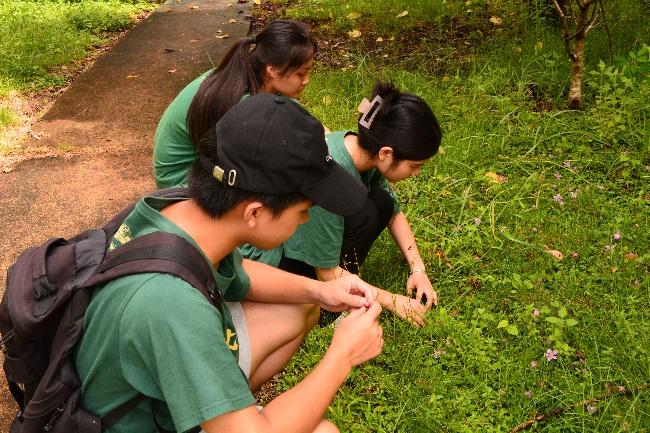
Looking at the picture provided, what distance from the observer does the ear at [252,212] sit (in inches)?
62.7

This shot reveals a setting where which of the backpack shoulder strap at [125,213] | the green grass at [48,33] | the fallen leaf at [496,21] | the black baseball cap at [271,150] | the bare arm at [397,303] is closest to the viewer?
the black baseball cap at [271,150]

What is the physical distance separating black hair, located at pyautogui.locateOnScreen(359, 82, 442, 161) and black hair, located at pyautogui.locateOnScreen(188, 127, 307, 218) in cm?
95

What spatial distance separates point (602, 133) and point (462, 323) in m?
1.89

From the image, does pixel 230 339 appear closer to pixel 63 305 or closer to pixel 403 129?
pixel 63 305

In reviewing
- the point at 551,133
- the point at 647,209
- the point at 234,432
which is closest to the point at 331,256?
the point at 234,432

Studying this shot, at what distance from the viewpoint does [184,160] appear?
3.00 meters

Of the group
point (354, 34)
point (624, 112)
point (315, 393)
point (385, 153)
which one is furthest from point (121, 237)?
point (354, 34)

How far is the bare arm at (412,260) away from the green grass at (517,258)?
0.28 ft

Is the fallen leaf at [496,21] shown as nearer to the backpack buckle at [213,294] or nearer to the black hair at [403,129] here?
the black hair at [403,129]

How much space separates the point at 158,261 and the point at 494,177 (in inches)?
102

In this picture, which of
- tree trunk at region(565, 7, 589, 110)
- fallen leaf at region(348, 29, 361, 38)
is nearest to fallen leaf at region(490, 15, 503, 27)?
fallen leaf at region(348, 29, 361, 38)

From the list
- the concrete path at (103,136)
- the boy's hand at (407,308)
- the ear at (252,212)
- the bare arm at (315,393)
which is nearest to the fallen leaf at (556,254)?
the boy's hand at (407,308)

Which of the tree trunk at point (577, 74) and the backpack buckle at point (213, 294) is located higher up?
the backpack buckle at point (213, 294)

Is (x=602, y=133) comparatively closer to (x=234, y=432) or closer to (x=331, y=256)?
(x=331, y=256)
